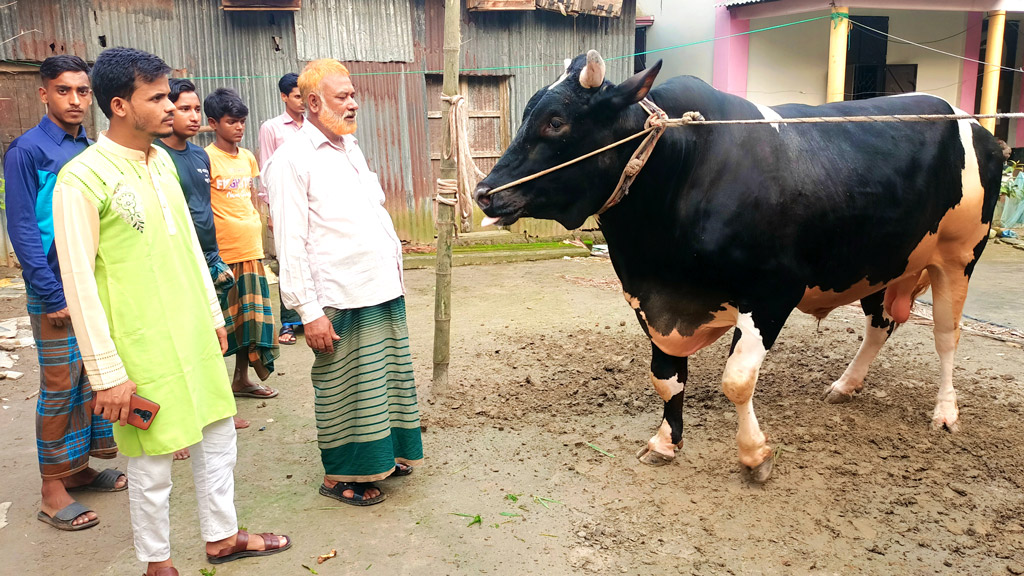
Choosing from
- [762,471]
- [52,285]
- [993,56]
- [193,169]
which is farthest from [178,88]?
[993,56]

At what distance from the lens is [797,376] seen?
4789 millimetres

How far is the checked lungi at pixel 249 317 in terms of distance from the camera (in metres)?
4.44

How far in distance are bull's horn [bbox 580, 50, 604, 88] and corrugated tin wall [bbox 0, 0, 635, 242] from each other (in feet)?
21.8

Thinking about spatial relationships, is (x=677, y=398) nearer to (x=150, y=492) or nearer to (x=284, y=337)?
(x=150, y=492)

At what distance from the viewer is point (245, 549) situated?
2.83 meters

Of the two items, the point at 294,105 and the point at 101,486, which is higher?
the point at 294,105

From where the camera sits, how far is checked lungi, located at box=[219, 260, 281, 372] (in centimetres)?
444

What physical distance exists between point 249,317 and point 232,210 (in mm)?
660

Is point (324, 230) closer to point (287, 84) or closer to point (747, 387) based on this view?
A: point (747, 387)

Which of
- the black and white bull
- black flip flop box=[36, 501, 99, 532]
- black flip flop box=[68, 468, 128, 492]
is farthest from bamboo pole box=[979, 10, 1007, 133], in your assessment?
black flip flop box=[36, 501, 99, 532]

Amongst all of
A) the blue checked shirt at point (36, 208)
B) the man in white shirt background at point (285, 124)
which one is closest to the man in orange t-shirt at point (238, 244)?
the man in white shirt background at point (285, 124)

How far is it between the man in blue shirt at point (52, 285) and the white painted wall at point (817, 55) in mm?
9429

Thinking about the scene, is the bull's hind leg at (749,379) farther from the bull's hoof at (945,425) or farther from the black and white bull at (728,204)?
the bull's hoof at (945,425)

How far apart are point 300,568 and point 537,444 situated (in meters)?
1.43
